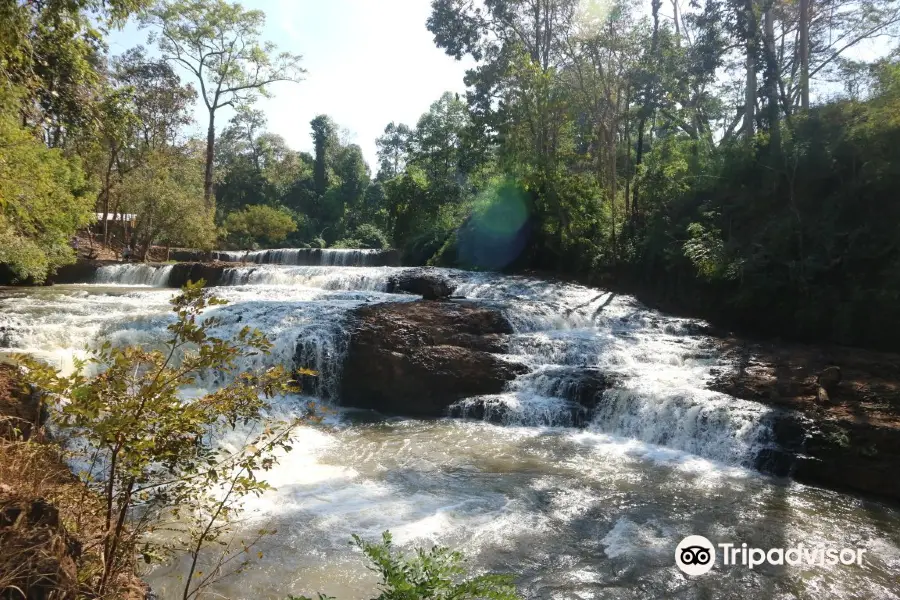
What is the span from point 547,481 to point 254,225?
27.4m

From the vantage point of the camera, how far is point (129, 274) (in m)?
18.0

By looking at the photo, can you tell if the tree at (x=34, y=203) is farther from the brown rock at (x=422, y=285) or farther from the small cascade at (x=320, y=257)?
the brown rock at (x=422, y=285)

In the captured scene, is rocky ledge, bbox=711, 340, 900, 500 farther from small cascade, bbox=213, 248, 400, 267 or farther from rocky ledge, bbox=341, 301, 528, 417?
small cascade, bbox=213, 248, 400, 267

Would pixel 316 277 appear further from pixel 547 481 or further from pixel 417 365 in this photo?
pixel 547 481

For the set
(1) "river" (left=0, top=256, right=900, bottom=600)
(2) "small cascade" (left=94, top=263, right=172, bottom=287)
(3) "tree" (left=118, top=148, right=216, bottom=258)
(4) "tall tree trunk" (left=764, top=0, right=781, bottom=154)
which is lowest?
(1) "river" (left=0, top=256, right=900, bottom=600)

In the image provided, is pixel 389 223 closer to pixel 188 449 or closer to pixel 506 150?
pixel 506 150

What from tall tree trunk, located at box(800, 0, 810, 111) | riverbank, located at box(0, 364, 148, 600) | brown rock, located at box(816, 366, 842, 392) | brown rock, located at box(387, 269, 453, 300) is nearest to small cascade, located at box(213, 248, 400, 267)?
brown rock, located at box(387, 269, 453, 300)

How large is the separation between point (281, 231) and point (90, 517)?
29.3 m

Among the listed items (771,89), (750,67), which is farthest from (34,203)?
(750,67)

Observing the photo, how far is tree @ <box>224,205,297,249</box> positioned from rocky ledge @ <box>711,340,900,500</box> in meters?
26.1

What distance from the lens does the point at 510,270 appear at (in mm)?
20250

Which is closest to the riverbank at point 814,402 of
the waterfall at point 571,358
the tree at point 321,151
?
the waterfall at point 571,358

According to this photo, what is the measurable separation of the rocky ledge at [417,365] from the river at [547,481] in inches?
13.9

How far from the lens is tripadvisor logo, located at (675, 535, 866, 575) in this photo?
4.55 meters
